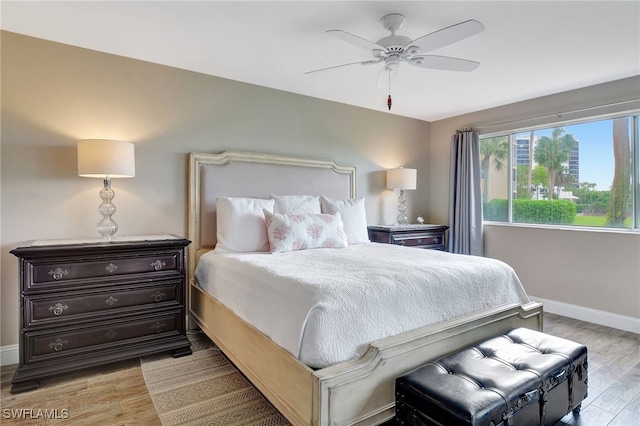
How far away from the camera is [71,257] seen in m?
2.31

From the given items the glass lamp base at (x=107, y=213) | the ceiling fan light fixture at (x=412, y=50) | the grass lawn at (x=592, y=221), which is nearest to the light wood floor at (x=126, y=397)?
the glass lamp base at (x=107, y=213)

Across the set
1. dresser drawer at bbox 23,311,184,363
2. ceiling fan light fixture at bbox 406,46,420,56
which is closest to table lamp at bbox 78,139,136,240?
dresser drawer at bbox 23,311,184,363

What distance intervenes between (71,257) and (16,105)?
1.25 meters

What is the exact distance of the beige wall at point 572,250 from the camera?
10.9 feet

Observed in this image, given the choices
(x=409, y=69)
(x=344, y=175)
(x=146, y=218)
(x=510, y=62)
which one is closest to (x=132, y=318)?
(x=146, y=218)

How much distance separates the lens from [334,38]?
256 cm

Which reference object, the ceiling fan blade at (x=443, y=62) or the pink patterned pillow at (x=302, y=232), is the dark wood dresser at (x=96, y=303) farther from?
the ceiling fan blade at (x=443, y=62)

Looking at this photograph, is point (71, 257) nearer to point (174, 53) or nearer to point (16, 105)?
point (16, 105)

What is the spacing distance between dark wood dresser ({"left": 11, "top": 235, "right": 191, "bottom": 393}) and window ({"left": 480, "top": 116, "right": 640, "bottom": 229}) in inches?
153

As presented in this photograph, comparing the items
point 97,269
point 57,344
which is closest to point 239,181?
point 97,269

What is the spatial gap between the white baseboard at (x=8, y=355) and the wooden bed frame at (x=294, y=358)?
125cm

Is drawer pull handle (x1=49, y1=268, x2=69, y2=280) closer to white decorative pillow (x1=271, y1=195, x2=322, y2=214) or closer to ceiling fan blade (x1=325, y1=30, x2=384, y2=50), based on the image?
white decorative pillow (x1=271, y1=195, x2=322, y2=214)

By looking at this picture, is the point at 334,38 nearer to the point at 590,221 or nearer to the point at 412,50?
the point at 412,50

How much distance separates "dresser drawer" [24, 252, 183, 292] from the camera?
7.33 ft
